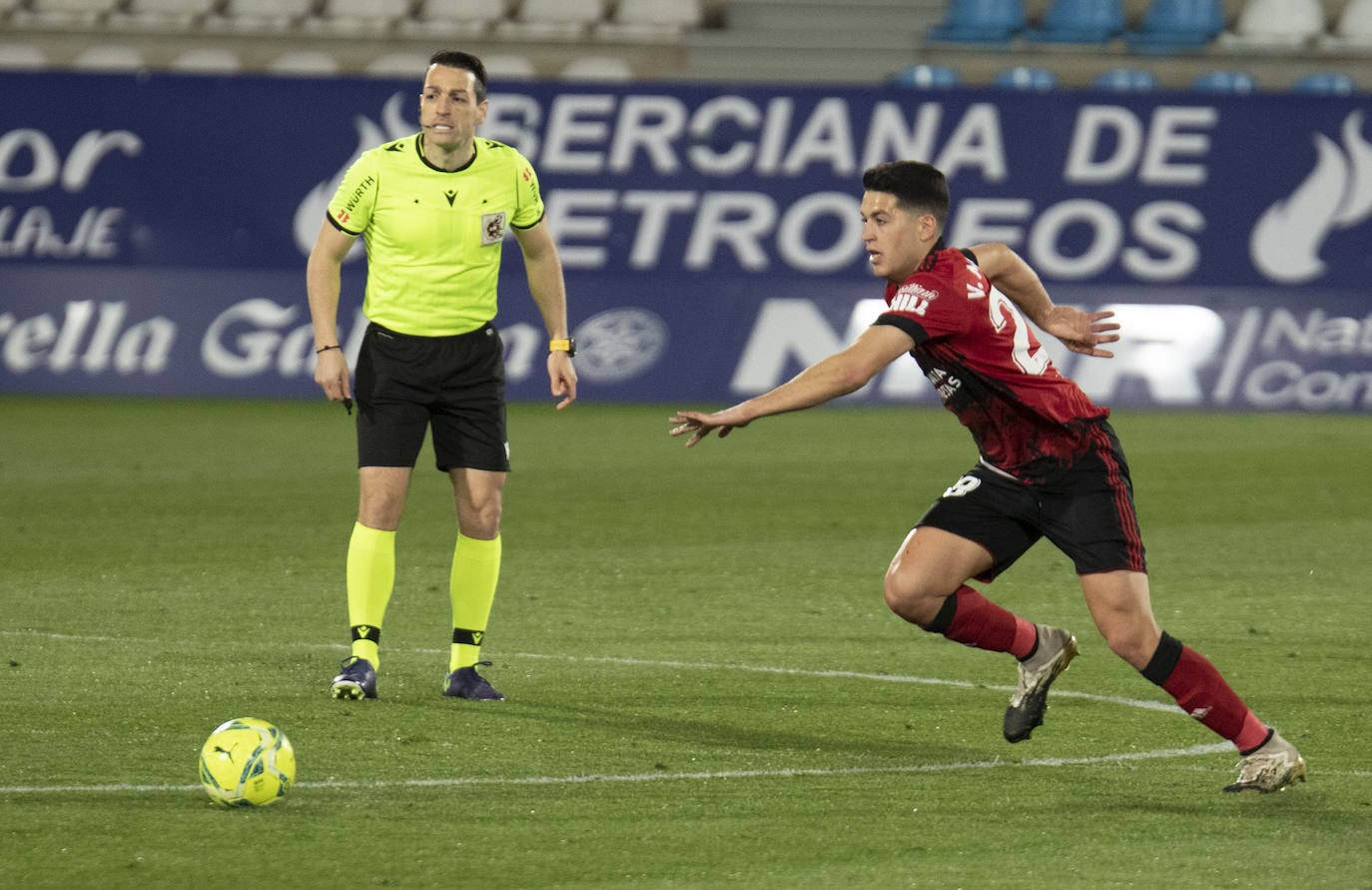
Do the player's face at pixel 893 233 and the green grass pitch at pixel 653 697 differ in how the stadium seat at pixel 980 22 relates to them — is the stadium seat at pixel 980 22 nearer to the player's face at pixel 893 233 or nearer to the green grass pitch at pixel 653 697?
the green grass pitch at pixel 653 697

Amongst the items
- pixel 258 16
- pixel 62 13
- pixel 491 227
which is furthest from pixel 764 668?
pixel 62 13

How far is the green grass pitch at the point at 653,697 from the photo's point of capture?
463 cm

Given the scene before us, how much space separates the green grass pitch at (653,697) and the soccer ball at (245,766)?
6 cm

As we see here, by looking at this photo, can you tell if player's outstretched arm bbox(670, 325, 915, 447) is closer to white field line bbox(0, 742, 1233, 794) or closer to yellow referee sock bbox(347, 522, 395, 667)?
white field line bbox(0, 742, 1233, 794)

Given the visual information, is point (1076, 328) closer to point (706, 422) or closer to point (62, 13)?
point (706, 422)

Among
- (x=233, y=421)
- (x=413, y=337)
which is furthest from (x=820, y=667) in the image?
(x=233, y=421)

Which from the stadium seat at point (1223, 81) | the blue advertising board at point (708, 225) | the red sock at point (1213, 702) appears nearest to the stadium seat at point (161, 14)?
the blue advertising board at point (708, 225)

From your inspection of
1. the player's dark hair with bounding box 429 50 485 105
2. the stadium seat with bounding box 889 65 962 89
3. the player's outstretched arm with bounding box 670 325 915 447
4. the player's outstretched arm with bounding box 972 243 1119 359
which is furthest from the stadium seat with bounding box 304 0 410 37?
the player's outstretched arm with bounding box 670 325 915 447

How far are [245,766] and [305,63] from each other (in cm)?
1920

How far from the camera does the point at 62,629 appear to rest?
7.71 meters

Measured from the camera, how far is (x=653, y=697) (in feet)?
21.6

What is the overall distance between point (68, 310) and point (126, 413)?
158 cm

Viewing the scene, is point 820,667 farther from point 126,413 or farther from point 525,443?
point 126,413

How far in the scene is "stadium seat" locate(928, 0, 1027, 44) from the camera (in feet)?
78.0
